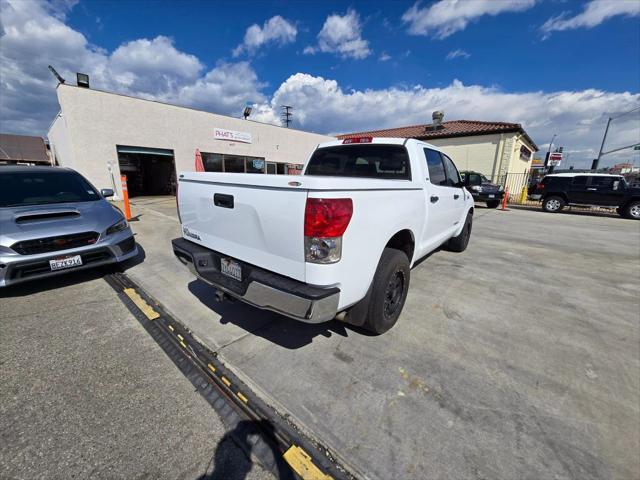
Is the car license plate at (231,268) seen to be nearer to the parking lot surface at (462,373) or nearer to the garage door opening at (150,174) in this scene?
the parking lot surface at (462,373)

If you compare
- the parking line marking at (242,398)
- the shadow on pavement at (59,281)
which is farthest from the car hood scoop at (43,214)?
the parking line marking at (242,398)

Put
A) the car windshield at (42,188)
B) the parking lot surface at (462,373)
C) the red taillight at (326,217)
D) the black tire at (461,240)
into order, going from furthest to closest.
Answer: the black tire at (461,240)
the car windshield at (42,188)
the red taillight at (326,217)
the parking lot surface at (462,373)

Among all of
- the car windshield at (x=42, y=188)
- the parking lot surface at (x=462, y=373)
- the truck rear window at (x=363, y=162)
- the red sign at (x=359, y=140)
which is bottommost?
the parking lot surface at (x=462, y=373)

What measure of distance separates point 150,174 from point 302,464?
2125 centimetres

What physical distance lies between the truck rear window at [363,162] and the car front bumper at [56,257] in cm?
289

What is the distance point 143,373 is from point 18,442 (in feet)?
2.31

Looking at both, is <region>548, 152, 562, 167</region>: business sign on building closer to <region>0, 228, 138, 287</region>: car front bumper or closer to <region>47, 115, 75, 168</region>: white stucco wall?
<region>0, 228, 138, 287</region>: car front bumper

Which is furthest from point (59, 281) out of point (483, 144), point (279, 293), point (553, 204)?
point (483, 144)

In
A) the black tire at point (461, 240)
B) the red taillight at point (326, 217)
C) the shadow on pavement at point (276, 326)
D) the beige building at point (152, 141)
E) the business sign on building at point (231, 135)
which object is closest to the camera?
the red taillight at point (326, 217)

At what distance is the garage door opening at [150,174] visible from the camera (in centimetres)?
1591

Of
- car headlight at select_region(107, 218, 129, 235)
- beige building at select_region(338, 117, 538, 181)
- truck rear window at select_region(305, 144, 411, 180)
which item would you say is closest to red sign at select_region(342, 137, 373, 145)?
truck rear window at select_region(305, 144, 411, 180)

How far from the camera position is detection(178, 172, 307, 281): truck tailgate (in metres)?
1.90

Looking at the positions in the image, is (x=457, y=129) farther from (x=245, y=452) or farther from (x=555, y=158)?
(x=245, y=452)

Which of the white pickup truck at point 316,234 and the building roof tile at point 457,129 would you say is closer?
the white pickup truck at point 316,234
